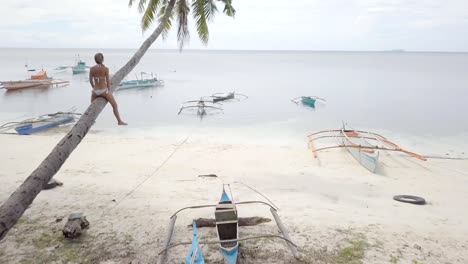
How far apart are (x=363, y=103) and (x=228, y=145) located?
22.1 m

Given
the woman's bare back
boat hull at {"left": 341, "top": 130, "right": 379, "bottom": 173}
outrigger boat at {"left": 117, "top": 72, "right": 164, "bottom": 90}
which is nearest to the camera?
the woman's bare back

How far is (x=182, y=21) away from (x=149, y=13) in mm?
1141

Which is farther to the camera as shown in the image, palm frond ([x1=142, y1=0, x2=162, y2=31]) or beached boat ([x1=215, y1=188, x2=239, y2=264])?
palm frond ([x1=142, y1=0, x2=162, y2=31])

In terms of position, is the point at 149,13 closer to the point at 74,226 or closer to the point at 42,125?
the point at 74,226

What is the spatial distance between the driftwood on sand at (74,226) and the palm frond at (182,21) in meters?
7.03

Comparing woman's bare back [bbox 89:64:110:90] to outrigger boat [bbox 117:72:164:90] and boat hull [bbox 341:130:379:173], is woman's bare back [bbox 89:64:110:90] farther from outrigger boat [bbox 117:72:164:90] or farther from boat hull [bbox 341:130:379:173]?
outrigger boat [bbox 117:72:164:90]

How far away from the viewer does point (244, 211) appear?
8.37 metres

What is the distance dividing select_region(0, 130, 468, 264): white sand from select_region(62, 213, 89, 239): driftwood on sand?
0.53ft

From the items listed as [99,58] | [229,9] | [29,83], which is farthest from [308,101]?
[29,83]

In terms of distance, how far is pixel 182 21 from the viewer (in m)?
11.7

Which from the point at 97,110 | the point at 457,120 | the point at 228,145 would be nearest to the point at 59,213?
the point at 97,110

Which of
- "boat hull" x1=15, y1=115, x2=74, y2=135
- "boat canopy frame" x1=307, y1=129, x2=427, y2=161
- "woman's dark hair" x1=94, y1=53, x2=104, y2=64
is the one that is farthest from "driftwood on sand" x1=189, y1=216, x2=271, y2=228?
"boat hull" x1=15, y1=115, x2=74, y2=135

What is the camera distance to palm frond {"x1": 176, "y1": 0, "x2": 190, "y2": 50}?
11.3 meters

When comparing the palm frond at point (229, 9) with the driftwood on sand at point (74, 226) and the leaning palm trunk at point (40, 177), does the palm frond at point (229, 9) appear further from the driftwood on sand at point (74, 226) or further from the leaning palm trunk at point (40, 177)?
the driftwood on sand at point (74, 226)
